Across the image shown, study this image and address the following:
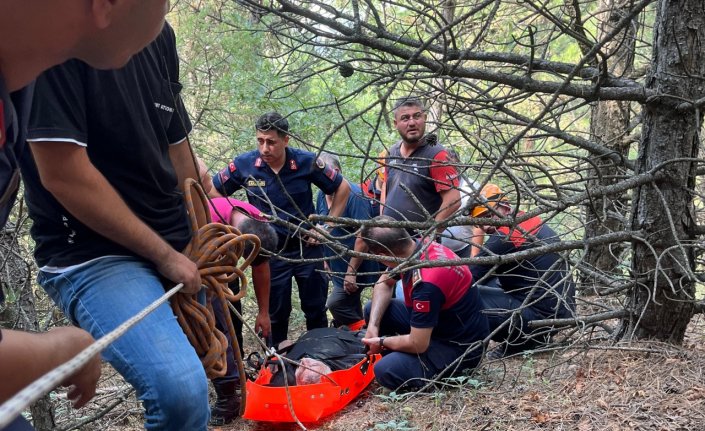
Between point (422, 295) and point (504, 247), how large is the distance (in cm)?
113

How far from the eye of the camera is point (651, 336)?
11.4 feet

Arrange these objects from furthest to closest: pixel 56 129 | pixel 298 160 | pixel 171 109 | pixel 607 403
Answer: pixel 298 160, pixel 607 403, pixel 171 109, pixel 56 129

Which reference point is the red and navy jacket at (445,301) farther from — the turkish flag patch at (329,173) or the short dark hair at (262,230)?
the turkish flag patch at (329,173)

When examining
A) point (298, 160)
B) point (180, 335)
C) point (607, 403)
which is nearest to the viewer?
point (180, 335)

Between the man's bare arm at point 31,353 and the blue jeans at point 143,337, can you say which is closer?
the man's bare arm at point 31,353

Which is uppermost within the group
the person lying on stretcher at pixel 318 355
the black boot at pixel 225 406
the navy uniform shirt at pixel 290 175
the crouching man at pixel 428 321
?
the navy uniform shirt at pixel 290 175

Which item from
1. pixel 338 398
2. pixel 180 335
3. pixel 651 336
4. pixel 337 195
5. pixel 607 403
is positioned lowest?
pixel 338 398

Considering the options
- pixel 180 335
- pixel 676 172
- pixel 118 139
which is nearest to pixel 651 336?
pixel 676 172

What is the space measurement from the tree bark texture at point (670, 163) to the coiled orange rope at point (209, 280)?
1.86 metres

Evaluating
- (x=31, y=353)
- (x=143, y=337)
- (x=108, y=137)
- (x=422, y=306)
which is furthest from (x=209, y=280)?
(x=422, y=306)

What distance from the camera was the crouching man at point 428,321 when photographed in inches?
166

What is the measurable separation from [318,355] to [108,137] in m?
2.80

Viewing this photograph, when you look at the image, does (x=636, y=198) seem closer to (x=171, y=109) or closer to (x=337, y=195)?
(x=171, y=109)

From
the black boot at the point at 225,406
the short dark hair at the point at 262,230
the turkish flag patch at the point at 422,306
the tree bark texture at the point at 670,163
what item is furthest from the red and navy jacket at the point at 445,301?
the black boot at the point at 225,406
